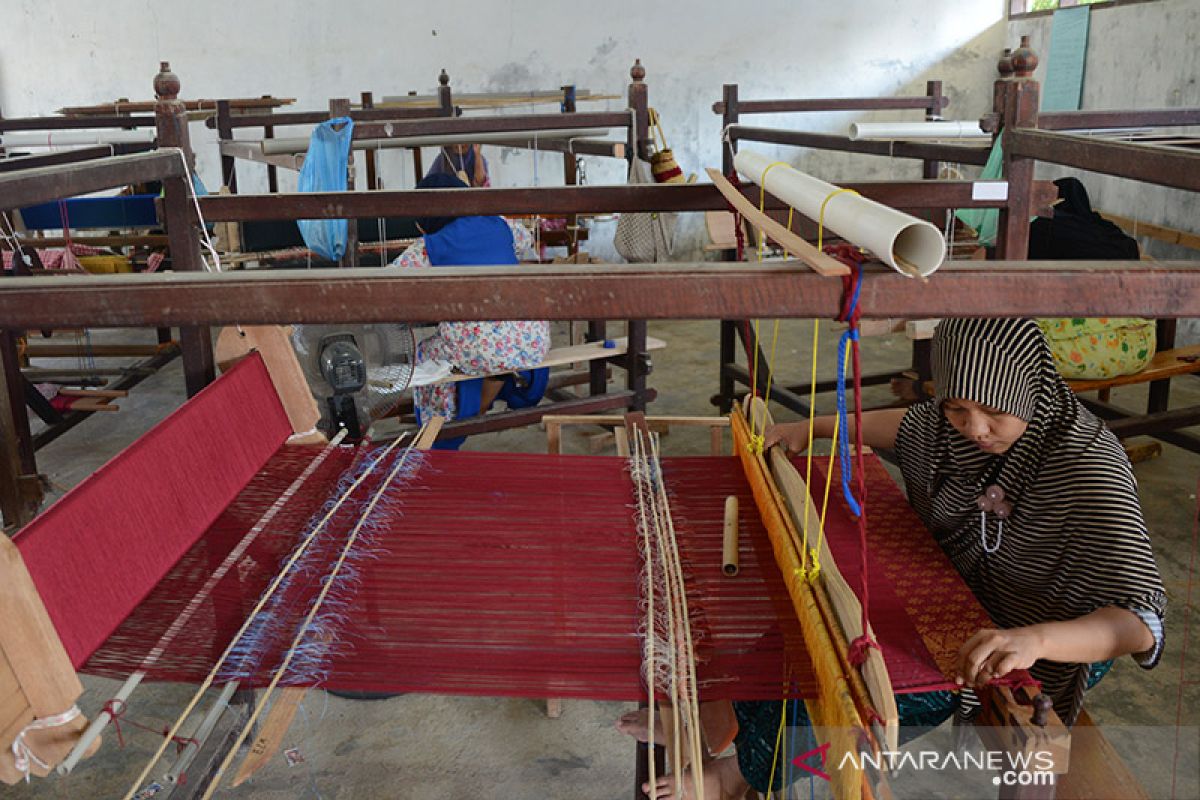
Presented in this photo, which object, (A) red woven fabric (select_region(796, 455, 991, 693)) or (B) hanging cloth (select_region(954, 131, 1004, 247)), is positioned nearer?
(A) red woven fabric (select_region(796, 455, 991, 693))

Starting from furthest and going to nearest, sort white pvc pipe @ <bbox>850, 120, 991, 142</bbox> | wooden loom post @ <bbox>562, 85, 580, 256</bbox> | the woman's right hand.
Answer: wooden loom post @ <bbox>562, 85, 580, 256</bbox> < white pvc pipe @ <bbox>850, 120, 991, 142</bbox> < the woman's right hand

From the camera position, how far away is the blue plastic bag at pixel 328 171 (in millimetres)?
3592

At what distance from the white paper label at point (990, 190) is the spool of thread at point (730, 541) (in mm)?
870

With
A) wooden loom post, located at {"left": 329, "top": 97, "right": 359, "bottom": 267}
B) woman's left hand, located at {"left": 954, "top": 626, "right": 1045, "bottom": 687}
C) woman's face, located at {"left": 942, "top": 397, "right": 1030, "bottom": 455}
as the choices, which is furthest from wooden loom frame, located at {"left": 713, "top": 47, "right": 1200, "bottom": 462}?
wooden loom post, located at {"left": 329, "top": 97, "right": 359, "bottom": 267}

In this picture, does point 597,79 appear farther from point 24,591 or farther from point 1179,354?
point 24,591

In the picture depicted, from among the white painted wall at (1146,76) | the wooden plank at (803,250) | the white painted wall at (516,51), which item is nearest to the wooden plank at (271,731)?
the wooden plank at (803,250)

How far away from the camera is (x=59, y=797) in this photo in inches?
91.4

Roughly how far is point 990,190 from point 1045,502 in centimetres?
77

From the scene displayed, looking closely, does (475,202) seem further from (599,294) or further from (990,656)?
(990,656)

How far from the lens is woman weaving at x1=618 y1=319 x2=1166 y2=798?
161cm

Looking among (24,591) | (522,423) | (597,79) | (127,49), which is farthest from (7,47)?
(24,591)

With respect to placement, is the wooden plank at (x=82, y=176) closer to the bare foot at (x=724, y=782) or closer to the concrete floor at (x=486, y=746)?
the concrete floor at (x=486, y=746)

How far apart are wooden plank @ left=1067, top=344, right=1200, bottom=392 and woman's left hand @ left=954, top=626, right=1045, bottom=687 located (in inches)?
91.9

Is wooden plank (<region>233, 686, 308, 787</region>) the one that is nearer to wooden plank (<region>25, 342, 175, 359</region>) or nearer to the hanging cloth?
the hanging cloth
